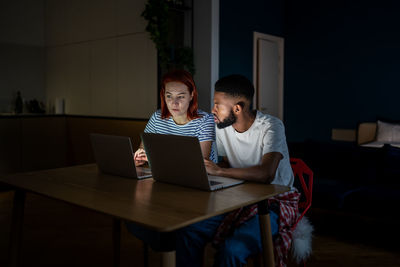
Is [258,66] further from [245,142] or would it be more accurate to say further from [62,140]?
[245,142]

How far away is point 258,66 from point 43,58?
3.34 m

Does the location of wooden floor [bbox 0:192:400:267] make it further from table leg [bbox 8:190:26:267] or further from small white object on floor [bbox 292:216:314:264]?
small white object on floor [bbox 292:216:314:264]

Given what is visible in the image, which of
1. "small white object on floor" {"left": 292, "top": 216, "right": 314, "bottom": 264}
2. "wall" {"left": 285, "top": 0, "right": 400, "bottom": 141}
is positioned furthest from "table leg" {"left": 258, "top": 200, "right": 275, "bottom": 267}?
"wall" {"left": 285, "top": 0, "right": 400, "bottom": 141}

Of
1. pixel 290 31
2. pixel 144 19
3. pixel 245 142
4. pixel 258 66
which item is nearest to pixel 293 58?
pixel 290 31

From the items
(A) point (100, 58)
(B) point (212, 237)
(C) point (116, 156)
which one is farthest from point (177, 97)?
(A) point (100, 58)

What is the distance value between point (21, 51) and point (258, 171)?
5246mm

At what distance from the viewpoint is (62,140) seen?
5.58 meters

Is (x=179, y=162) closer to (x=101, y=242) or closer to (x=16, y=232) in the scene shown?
(x=16, y=232)

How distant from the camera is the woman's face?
7.46ft

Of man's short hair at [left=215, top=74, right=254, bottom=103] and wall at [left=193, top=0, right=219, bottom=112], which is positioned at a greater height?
wall at [left=193, top=0, right=219, bottom=112]

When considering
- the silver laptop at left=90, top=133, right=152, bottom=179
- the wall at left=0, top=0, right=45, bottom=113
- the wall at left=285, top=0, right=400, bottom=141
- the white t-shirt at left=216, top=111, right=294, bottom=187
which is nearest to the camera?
the silver laptop at left=90, top=133, right=152, bottom=179

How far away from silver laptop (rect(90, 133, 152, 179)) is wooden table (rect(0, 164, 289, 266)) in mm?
42

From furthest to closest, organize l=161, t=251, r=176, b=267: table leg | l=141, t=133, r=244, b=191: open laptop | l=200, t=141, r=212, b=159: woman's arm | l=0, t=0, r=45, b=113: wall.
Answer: l=0, t=0, r=45, b=113: wall
l=200, t=141, r=212, b=159: woman's arm
l=141, t=133, r=244, b=191: open laptop
l=161, t=251, r=176, b=267: table leg

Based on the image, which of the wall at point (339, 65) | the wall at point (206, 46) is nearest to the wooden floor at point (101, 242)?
the wall at point (206, 46)
